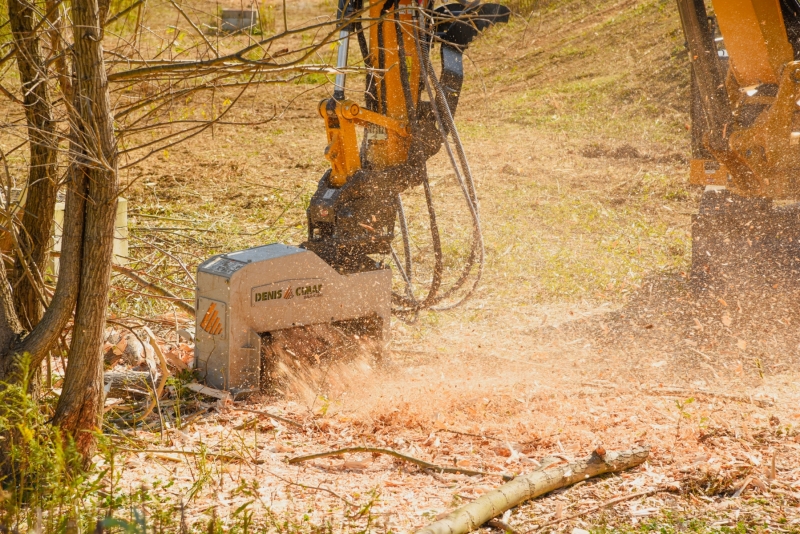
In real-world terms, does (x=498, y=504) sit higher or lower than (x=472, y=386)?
lower

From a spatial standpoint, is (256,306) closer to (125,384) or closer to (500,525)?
(125,384)

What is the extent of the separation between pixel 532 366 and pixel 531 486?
2245 mm

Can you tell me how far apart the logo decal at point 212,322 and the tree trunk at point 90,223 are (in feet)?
4.05

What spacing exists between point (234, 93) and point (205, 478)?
13.6 metres

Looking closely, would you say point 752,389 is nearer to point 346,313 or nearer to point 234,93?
point 346,313

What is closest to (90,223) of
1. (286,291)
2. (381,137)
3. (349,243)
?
(286,291)

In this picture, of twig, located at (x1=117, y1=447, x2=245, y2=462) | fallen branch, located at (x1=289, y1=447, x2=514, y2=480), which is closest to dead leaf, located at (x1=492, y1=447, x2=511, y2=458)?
fallen branch, located at (x1=289, y1=447, x2=514, y2=480)

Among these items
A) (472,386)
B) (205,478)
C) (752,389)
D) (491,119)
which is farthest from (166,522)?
(491,119)

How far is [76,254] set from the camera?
3.53m

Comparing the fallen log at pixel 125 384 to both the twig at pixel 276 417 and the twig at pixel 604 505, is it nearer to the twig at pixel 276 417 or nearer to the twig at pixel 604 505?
the twig at pixel 276 417

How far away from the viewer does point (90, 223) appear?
11.5 feet

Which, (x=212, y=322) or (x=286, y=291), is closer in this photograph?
(x=212, y=322)

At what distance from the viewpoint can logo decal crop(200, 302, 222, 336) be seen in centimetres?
493

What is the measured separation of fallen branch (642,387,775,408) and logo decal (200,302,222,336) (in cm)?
252
